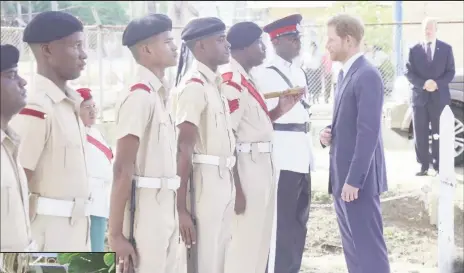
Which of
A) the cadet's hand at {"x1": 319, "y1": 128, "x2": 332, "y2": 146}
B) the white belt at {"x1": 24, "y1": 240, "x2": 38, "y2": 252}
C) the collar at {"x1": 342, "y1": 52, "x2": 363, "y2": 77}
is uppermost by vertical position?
the collar at {"x1": 342, "y1": 52, "x2": 363, "y2": 77}

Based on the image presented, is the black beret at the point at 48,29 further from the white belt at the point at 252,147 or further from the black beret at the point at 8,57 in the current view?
the white belt at the point at 252,147

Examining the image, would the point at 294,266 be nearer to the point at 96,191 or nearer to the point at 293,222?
the point at 293,222

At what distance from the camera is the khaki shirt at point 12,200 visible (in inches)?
104

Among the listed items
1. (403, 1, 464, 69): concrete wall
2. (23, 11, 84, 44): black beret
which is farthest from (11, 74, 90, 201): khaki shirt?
(403, 1, 464, 69): concrete wall

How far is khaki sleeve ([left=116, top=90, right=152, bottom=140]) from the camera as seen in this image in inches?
138

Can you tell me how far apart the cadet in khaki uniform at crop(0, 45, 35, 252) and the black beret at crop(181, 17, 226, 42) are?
161cm

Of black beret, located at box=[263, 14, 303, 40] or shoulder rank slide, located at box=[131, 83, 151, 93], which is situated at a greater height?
black beret, located at box=[263, 14, 303, 40]

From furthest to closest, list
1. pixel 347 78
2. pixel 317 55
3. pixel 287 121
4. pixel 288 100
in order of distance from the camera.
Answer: pixel 317 55 < pixel 287 121 < pixel 288 100 < pixel 347 78

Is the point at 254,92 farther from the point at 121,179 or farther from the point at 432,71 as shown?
the point at 432,71

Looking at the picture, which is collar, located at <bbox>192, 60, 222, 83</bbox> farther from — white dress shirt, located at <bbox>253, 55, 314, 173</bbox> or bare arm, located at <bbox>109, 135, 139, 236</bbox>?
white dress shirt, located at <bbox>253, 55, 314, 173</bbox>

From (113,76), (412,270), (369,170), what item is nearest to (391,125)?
(412,270)

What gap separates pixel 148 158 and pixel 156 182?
4.5 inches

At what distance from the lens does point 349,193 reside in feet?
14.5

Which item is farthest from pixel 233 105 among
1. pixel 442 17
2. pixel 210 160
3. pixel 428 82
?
pixel 442 17
